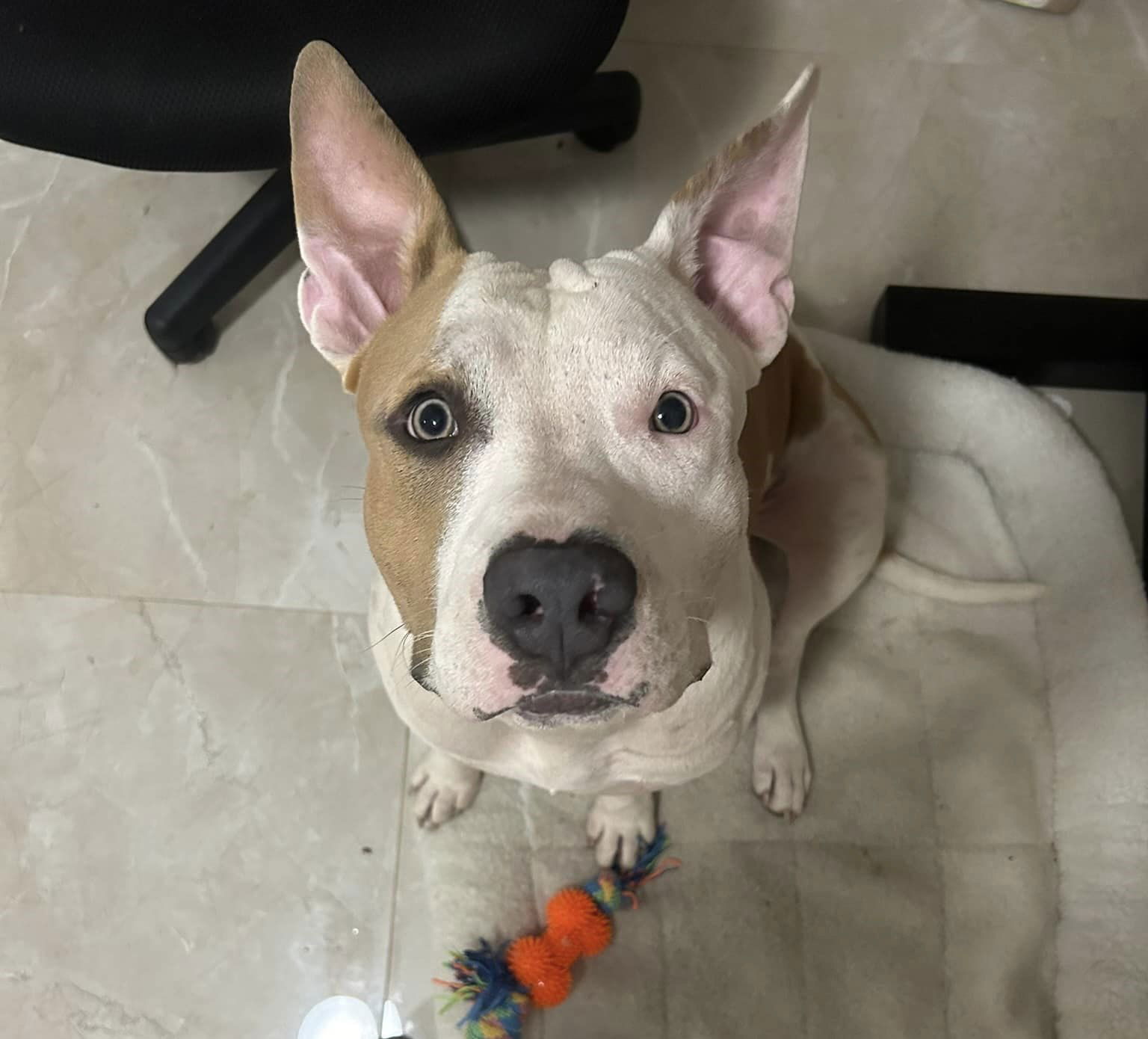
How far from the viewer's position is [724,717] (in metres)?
1.70

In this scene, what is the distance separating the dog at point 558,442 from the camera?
1.14 m

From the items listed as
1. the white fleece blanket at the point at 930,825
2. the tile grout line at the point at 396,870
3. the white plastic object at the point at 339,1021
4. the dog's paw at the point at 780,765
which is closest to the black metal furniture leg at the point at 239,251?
the white fleece blanket at the point at 930,825

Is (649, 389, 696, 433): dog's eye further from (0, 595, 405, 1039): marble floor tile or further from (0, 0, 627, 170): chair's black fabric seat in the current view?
(0, 595, 405, 1039): marble floor tile

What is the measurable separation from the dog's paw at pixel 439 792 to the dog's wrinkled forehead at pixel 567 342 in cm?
121

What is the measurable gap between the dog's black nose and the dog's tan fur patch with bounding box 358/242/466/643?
20 centimetres

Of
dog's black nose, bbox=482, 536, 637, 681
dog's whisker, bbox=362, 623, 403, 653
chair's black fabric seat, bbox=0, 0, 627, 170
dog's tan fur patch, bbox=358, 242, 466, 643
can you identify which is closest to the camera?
dog's black nose, bbox=482, 536, 637, 681

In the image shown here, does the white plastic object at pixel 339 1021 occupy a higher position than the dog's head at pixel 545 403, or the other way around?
the dog's head at pixel 545 403

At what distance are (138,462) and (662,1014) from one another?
193 centimetres

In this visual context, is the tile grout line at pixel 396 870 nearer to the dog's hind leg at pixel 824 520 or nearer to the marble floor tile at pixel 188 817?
the marble floor tile at pixel 188 817

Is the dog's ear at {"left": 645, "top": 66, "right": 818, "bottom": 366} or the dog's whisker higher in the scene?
the dog's ear at {"left": 645, "top": 66, "right": 818, "bottom": 366}

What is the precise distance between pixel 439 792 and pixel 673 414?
1293 mm

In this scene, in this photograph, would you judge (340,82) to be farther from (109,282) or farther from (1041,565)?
(1041,565)

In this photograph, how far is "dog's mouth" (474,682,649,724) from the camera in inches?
46.1

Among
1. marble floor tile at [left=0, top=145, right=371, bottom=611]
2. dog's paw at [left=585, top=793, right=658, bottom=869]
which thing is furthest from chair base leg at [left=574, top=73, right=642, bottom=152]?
dog's paw at [left=585, top=793, right=658, bottom=869]
